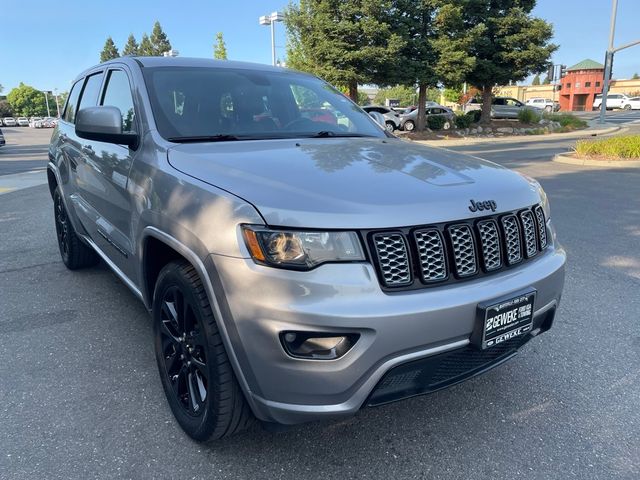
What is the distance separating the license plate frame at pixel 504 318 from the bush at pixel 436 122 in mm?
26336

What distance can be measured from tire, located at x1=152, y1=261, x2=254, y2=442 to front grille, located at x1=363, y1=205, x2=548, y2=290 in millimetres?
748

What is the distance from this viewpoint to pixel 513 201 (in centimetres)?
227

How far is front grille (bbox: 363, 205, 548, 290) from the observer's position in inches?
73.2

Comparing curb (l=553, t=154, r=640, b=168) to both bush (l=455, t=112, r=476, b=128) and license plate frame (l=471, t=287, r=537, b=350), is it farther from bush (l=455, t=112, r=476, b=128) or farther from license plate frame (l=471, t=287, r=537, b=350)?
bush (l=455, t=112, r=476, b=128)

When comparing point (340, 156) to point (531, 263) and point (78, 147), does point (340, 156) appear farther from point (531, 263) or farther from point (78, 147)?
point (78, 147)

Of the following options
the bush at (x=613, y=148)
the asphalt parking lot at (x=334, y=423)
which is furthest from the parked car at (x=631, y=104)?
the asphalt parking lot at (x=334, y=423)

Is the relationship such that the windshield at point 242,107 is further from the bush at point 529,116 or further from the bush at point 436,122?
the bush at point 529,116

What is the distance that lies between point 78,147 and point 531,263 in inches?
134

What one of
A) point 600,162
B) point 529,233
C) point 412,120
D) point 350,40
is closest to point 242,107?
point 529,233

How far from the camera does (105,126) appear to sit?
8.63 feet

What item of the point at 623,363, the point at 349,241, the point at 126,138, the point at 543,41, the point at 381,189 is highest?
the point at 543,41

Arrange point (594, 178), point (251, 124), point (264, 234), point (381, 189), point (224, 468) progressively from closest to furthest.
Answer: point (264, 234) → point (381, 189) → point (224, 468) → point (251, 124) → point (594, 178)

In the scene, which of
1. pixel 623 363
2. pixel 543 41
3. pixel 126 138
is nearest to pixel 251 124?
pixel 126 138

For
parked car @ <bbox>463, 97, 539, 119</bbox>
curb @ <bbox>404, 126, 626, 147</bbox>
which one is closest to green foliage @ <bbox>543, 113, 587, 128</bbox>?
parked car @ <bbox>463, 97, 539, 119</bbox>
